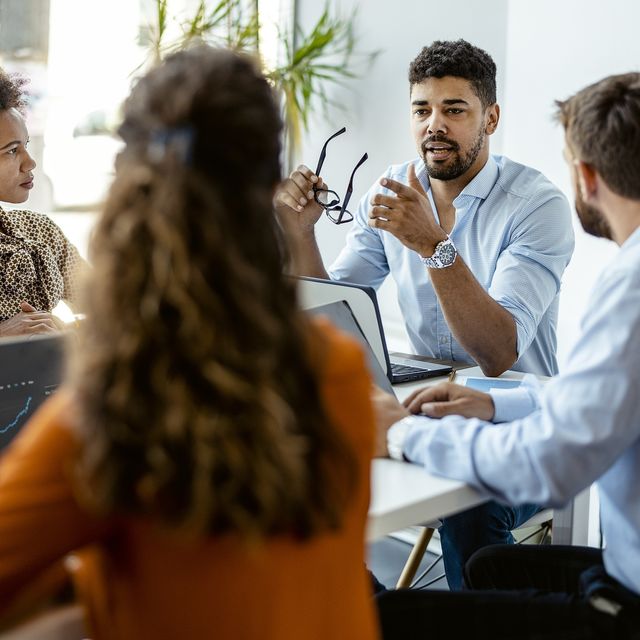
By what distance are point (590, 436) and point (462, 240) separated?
1.30 meters

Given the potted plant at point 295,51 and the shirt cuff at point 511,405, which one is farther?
the potted plant at point 295,51

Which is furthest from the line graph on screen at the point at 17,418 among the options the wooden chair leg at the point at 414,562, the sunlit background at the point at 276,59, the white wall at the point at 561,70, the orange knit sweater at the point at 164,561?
the sunlit background at the point at 276,59

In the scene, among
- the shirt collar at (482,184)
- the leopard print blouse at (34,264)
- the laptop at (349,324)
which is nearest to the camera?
the laptop at (349,324)

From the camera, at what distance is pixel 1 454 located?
1.20m

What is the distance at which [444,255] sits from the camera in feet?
6.74

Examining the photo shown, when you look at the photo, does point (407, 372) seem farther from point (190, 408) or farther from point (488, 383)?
point (190, 408)

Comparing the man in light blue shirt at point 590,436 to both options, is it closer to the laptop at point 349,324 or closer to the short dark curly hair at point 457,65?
the laptop at point 349,324

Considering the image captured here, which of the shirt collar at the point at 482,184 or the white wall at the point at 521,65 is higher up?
the white wall at the point at 521,65

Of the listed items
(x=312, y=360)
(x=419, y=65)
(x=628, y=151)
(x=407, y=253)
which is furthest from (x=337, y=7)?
(x=312, y=360)

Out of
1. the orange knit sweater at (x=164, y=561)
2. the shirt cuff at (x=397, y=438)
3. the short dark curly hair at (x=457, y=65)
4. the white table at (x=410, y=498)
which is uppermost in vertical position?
the short dark curly hair at (x=457, y=65)

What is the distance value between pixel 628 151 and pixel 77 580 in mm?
877

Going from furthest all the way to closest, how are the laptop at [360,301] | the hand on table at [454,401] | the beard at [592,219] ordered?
1. the laptop at [360,301]
2. the hand on table at [454,401]
3. the beard at [592,219]

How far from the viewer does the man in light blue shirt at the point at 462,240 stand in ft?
6.65

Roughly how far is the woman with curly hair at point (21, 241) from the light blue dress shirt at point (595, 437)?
4.44 feet
